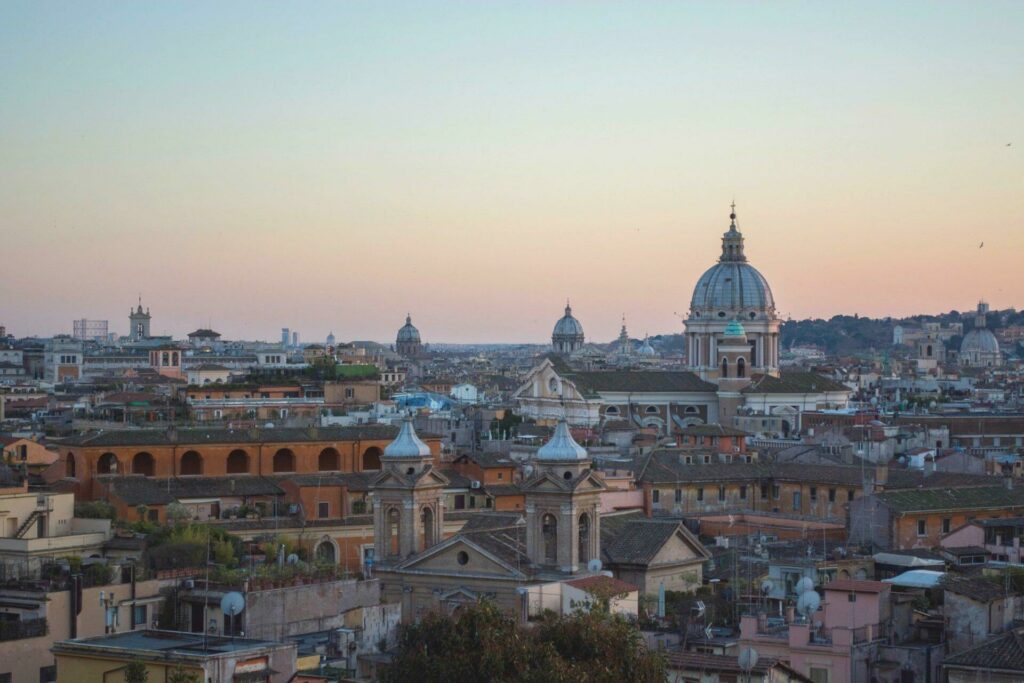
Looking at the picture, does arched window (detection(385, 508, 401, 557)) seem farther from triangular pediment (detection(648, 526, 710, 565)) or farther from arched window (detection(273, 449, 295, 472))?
arched window (detection(273, 449, 295, 472))

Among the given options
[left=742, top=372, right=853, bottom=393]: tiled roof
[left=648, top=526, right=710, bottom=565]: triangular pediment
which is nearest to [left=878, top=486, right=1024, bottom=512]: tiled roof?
[left=648, top=526, right=710, bottom=565]: triangular pediment

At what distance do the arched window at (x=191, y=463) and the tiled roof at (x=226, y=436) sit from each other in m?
0.30

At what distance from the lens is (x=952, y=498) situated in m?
37.2

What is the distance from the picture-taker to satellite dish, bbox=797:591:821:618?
22891 mm

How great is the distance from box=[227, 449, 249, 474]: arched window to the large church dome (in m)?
40.1

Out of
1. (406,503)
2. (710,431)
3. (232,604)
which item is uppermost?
(710,431)

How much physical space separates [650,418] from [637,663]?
180ft

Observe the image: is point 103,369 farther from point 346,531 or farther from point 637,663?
point 637,663

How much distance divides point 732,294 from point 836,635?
6023 centimetres

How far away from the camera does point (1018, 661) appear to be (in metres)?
20.0

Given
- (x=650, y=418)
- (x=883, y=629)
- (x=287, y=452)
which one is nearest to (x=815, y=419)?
(x=650, y=418)

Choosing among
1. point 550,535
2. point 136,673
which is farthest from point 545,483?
point 136,673

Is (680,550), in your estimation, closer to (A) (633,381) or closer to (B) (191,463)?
(B) (191,463)

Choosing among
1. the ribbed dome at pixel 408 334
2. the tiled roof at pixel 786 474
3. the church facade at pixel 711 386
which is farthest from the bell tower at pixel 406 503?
the ribbed dome at pixel 408 334
